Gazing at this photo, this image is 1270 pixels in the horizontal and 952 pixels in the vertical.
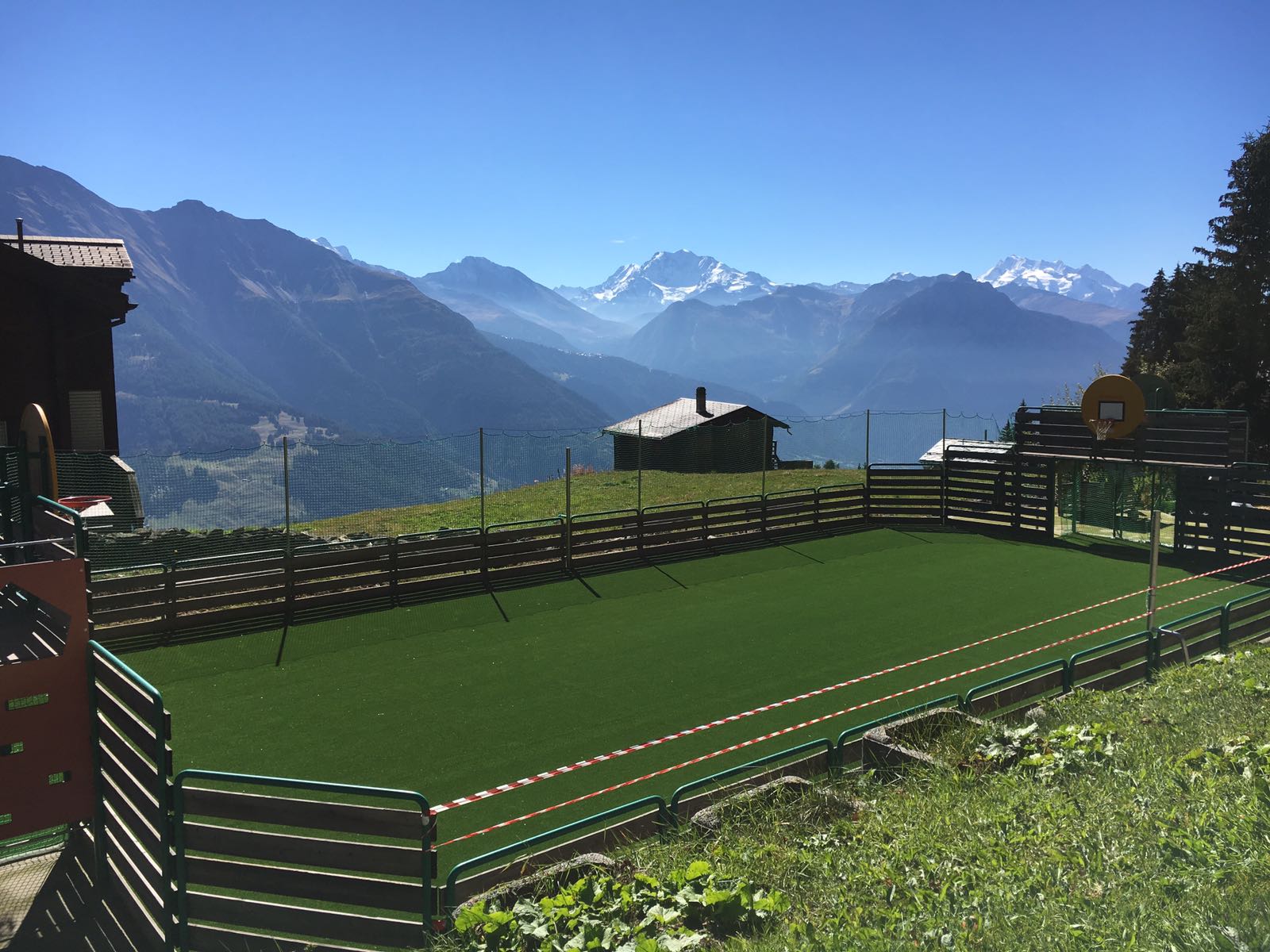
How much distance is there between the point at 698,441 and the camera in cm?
4656

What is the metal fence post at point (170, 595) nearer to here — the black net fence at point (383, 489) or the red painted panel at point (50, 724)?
the black net fence at point (383, 489)

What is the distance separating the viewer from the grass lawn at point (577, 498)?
23.8 meters

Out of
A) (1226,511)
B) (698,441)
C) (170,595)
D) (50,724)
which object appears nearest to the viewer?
(50,724)

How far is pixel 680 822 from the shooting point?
6379 millimetres

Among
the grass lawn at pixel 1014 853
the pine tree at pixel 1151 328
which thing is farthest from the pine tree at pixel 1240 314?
the grass lawn at pixel 1014 853

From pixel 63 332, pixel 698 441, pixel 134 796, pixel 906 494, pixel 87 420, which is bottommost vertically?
pixel 134 796

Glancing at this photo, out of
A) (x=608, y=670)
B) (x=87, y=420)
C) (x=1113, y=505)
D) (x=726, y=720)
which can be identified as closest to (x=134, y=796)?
(x=726, y=720)

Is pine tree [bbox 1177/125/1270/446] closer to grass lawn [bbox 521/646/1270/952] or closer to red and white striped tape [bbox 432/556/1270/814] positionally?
red and white striped tape [bbox 432/556/1270/814]

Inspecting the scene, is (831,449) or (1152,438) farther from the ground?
(1152,438)

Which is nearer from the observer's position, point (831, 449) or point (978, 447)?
point (978, 447)

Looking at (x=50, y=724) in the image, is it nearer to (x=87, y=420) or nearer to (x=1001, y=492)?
(x=87, y=420)

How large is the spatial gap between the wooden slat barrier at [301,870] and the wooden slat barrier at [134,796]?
0.55 ft

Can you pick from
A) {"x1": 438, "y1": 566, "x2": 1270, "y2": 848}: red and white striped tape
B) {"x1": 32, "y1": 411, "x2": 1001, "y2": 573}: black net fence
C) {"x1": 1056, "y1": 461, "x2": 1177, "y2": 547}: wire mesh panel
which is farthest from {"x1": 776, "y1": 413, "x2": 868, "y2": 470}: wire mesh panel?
{"x1": 438, "y1": 566, "x2": 1270, "y2": 848}: red and white striped tape

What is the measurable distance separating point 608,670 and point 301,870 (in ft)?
22.9
